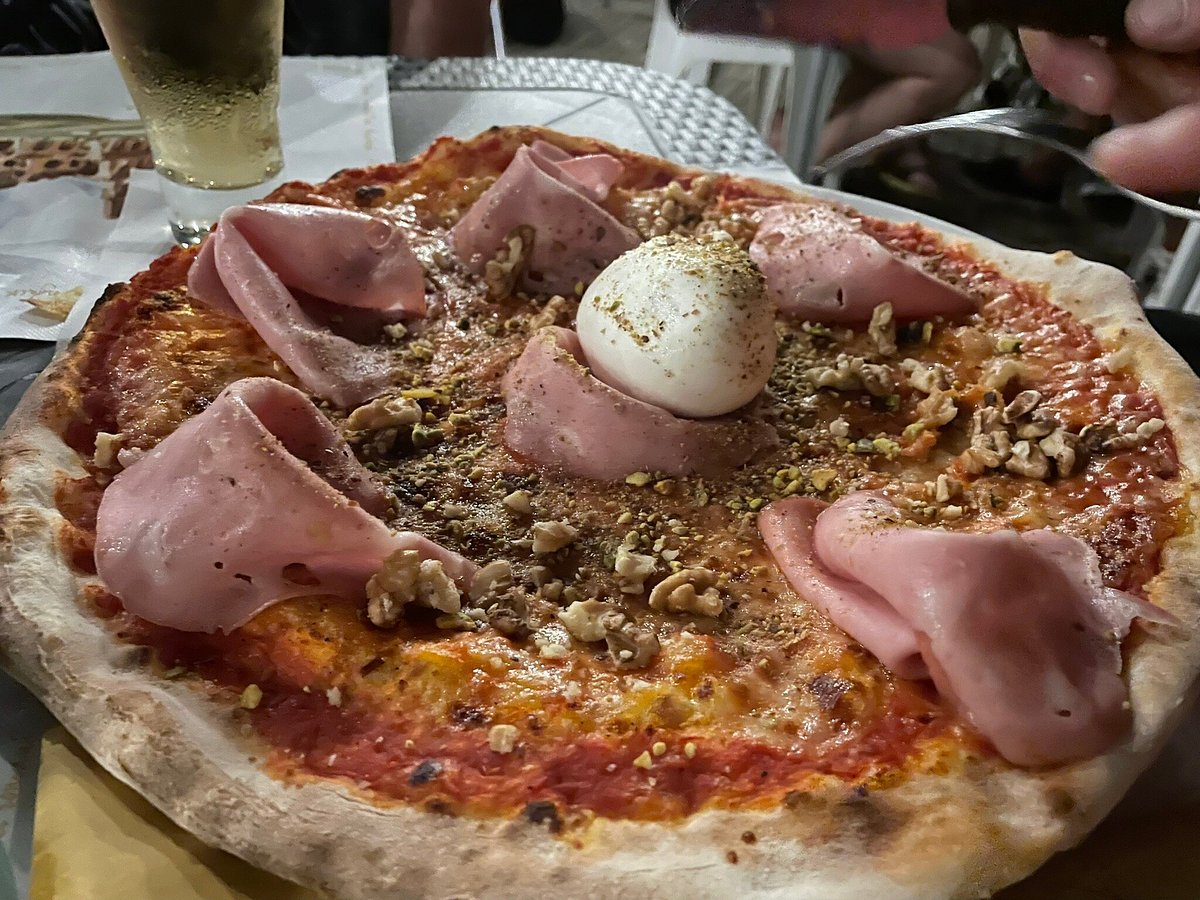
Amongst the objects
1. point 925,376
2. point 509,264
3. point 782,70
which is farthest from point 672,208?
point 782,70

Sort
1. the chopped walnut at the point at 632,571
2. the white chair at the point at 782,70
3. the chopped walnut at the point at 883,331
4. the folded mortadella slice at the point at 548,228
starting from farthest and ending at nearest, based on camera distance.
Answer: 1. the white chair at the point at 782,70
2. the folded mortadella slice at the point at 548,228
3. the chopped walnut at the point at 883,331
4. the chopped walnut at the point at 632,571

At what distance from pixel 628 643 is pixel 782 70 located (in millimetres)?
4501

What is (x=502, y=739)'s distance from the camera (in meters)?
1.23

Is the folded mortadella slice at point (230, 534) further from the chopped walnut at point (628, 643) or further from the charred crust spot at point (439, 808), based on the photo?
the charred crust spot at point (439, 808)

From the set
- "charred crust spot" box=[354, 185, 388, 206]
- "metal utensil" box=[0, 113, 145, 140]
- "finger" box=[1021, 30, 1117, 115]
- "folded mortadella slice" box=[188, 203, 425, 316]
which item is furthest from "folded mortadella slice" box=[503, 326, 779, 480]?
"metal utensil" box=[0, 113, 145, 140]

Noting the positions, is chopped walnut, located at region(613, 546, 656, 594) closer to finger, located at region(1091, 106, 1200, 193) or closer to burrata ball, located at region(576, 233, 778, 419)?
burrata ball, located at region(576, 233, 778, 419)

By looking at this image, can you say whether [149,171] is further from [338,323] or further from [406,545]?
[406,545]

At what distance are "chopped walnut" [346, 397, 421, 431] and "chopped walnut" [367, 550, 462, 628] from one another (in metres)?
0.41

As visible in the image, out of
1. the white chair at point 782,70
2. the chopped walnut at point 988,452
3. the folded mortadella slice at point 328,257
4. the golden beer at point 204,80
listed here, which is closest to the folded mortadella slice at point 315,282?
the folded mortadella slice at point 328,257

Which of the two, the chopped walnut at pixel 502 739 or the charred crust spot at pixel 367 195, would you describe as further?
A: the charred crust spot at pixel 367 195

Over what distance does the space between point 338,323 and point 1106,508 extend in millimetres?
1451

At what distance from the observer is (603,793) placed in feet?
3.96

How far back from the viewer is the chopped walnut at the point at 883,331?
2.04m

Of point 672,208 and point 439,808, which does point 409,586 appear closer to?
point 439,808
